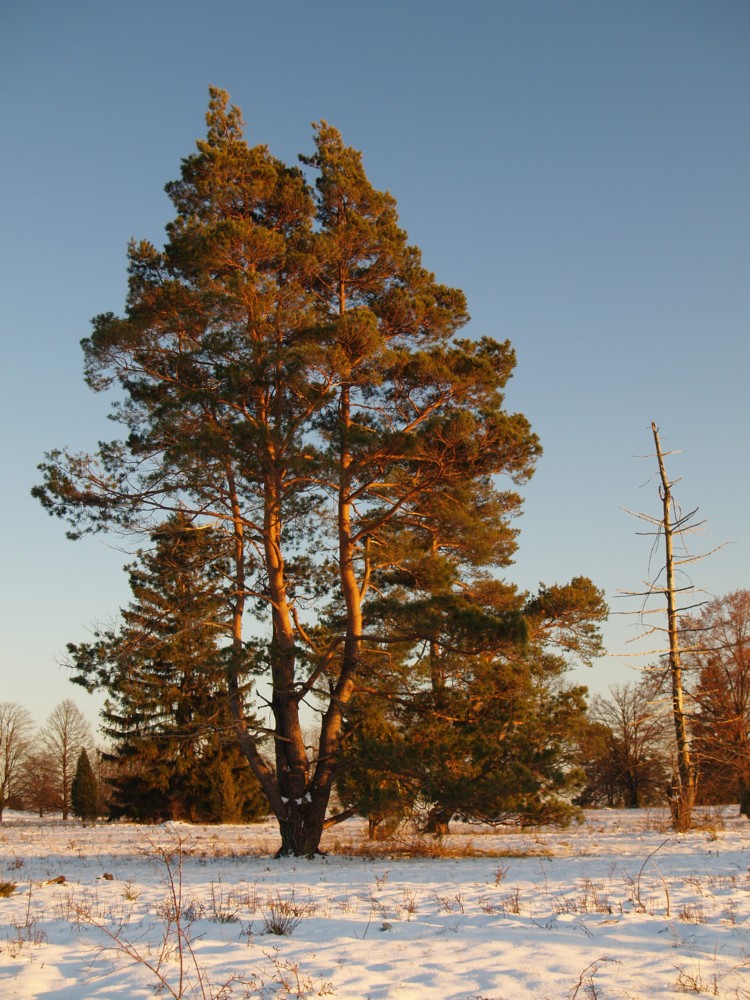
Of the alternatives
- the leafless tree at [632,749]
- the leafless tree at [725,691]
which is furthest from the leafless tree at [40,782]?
the leafless tree at [725,691]

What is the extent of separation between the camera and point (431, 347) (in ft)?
55.5

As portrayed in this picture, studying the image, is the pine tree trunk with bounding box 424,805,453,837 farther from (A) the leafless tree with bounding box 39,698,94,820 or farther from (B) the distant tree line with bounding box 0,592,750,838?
(A) the leafless tree with bounding box 39,698,94,820

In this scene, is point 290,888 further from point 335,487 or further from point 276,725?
point 335,487

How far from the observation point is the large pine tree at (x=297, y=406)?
15.2 meters

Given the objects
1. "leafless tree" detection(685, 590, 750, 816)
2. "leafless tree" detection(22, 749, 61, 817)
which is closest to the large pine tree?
"leafless tree" detection(685, 590, 750, 816)

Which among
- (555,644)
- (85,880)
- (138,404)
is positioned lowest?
(85,880)

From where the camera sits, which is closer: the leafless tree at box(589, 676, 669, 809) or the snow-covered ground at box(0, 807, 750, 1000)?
the snow-covered ground at box(0, 807, 750, 1000)

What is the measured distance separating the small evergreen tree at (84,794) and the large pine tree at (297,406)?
34100mm

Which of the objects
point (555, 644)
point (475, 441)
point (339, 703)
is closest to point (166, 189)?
point (475, 441)

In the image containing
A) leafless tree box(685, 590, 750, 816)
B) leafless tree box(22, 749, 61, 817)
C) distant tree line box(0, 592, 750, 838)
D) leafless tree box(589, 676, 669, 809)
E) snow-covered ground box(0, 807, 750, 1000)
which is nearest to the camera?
snow-covered ground box(0, 807, 750, 1000)

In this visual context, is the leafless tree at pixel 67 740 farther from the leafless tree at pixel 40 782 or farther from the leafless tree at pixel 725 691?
the leafless tree at pixel 725 691

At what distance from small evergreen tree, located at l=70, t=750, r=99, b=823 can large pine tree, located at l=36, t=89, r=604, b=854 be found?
1343 inches

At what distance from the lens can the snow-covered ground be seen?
507 centimetres

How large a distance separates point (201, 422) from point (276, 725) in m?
6.31
